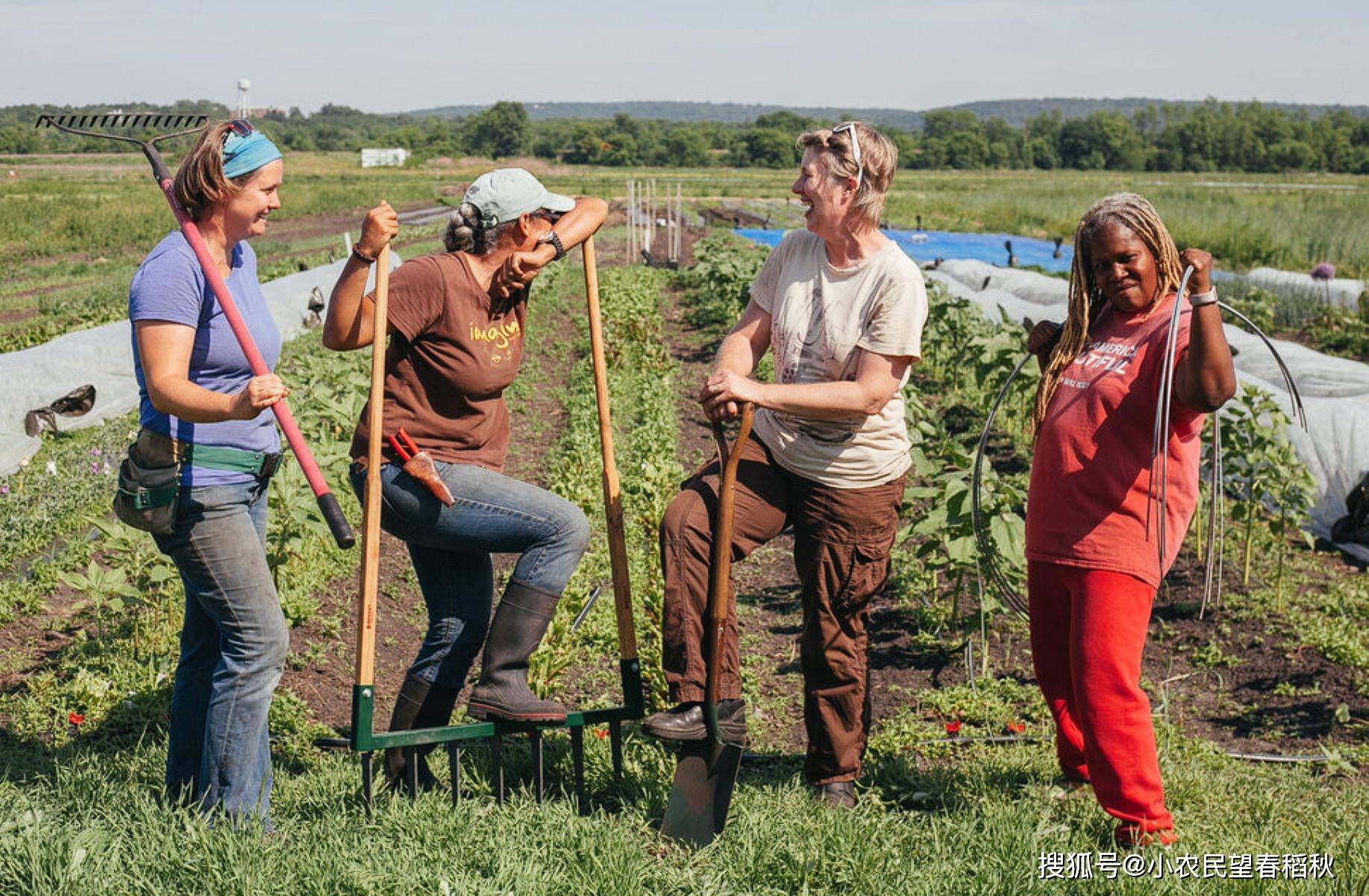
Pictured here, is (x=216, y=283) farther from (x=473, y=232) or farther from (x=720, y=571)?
(x=720, y=571)

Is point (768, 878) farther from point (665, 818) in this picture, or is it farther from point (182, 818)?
point (182, 818)

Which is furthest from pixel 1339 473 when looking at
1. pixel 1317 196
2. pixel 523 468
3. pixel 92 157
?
pixel 92 157

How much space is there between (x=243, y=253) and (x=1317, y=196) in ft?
146

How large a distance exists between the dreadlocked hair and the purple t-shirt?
7.03 ft

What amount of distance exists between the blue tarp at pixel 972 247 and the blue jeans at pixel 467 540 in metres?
20.4

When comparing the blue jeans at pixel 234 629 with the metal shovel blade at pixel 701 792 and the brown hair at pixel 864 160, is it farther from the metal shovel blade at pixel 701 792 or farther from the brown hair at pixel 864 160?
the brown hair at pixel 864 160

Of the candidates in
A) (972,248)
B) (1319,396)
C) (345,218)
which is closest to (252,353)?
(1319,396)

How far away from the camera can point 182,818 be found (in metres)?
3.24

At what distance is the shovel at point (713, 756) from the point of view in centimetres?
342

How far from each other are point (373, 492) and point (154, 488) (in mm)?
535

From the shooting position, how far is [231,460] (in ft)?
10.9

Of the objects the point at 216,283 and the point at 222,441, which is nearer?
the point at 216,283

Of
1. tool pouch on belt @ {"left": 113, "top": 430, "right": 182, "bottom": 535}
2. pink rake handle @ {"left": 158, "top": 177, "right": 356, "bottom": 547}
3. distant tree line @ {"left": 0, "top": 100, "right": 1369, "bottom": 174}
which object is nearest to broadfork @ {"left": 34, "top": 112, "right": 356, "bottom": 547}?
pink rake handle @ {"left": 158, "top": 177, "right": 356, "bottom": 547}

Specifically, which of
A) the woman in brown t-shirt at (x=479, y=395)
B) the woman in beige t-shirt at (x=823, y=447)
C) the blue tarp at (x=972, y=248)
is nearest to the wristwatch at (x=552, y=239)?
the woman in brown t-shirt at (x=479, y=395)
